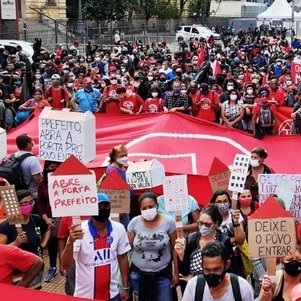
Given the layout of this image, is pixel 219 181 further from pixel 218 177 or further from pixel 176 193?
pixel 176 193

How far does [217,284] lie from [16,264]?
153cm

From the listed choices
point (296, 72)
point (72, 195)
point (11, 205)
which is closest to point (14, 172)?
point (11, 205)

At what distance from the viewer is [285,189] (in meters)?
5.80

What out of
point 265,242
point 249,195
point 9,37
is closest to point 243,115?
point 249,195

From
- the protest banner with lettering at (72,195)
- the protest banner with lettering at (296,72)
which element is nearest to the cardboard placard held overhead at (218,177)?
the protest banner with lettering at (72,195)

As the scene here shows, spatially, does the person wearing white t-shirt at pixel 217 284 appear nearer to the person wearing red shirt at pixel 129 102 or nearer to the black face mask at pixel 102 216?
the black face mask at pixel 102 216

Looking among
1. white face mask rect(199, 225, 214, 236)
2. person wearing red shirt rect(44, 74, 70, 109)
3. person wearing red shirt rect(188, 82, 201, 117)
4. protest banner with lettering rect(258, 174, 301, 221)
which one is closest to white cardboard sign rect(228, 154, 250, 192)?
protest banner with lettering rect(258, 174, 301, 221)

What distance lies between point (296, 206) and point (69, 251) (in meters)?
2.09

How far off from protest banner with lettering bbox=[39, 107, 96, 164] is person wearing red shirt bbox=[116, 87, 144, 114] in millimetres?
3968

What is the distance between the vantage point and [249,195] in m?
6.27

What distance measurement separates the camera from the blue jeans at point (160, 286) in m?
5.51

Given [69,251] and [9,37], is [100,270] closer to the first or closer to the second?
[69,251]

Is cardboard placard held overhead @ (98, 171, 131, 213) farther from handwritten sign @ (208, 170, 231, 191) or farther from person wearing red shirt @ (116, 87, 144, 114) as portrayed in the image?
person wearing red shirt @ (116, 87, 144, 114)

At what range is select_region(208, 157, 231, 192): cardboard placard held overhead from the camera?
6402mm
